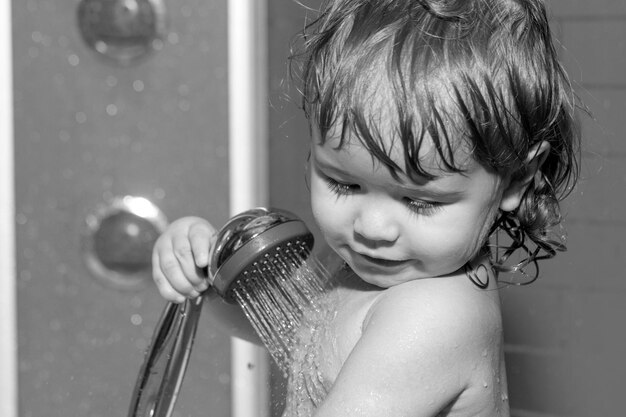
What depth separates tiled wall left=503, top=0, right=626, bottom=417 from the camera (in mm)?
1239

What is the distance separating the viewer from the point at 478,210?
2.69 ft

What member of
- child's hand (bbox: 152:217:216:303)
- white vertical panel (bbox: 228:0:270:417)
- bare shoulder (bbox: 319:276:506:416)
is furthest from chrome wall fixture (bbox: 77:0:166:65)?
bare shoulder (bbox: 319:276:506:416)

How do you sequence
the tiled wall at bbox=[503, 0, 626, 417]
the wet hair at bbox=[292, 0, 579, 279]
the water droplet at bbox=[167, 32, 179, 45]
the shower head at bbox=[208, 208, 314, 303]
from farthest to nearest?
the water droplet at bbox=[167, 32, 179, 45] < the tiled wall at bbox=[503, 0, 626, 417] < the shower head at bbox=[208, 208, 314, 303] < the wet hair at bbox=[292, 0, 579, 279]

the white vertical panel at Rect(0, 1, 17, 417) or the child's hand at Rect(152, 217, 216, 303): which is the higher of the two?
the child's hand at Rect(152, 217, 216, 303)

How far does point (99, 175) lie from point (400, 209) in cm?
70

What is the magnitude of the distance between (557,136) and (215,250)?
324 millimetres

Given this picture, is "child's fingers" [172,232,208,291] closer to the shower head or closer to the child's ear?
the shower head

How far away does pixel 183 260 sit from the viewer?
1.00m

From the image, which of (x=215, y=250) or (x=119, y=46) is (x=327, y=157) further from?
(x=119, y=46)

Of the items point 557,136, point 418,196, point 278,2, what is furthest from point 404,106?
point 278,2

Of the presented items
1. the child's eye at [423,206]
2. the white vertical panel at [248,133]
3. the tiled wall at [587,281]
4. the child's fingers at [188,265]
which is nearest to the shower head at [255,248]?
the child's fingers at [188,265]

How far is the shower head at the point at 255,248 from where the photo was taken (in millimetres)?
910

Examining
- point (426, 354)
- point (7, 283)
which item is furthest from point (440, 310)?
point (7, 283)

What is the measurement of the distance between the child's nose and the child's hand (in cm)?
20
